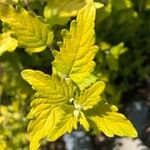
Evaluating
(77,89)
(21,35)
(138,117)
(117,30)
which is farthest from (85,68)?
(138,117)

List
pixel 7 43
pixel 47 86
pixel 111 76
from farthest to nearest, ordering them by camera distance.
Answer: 1. pixel 111 76
2. pixel 7 43
3. pixel 47 86

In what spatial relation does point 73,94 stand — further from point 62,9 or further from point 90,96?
point 62,9

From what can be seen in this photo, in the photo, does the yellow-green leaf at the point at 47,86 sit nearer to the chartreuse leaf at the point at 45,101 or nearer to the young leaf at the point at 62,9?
the chartreuse leaf at the point at 45,101

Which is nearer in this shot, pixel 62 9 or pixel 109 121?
pixel 109 121

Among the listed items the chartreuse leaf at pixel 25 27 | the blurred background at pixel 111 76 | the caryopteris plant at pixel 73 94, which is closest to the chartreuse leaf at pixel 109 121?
the caryopteris plant at pixel 73 94

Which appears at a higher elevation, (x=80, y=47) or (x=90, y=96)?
(x=80, y=47)

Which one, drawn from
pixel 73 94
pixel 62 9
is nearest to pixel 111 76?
pixel 62 9
